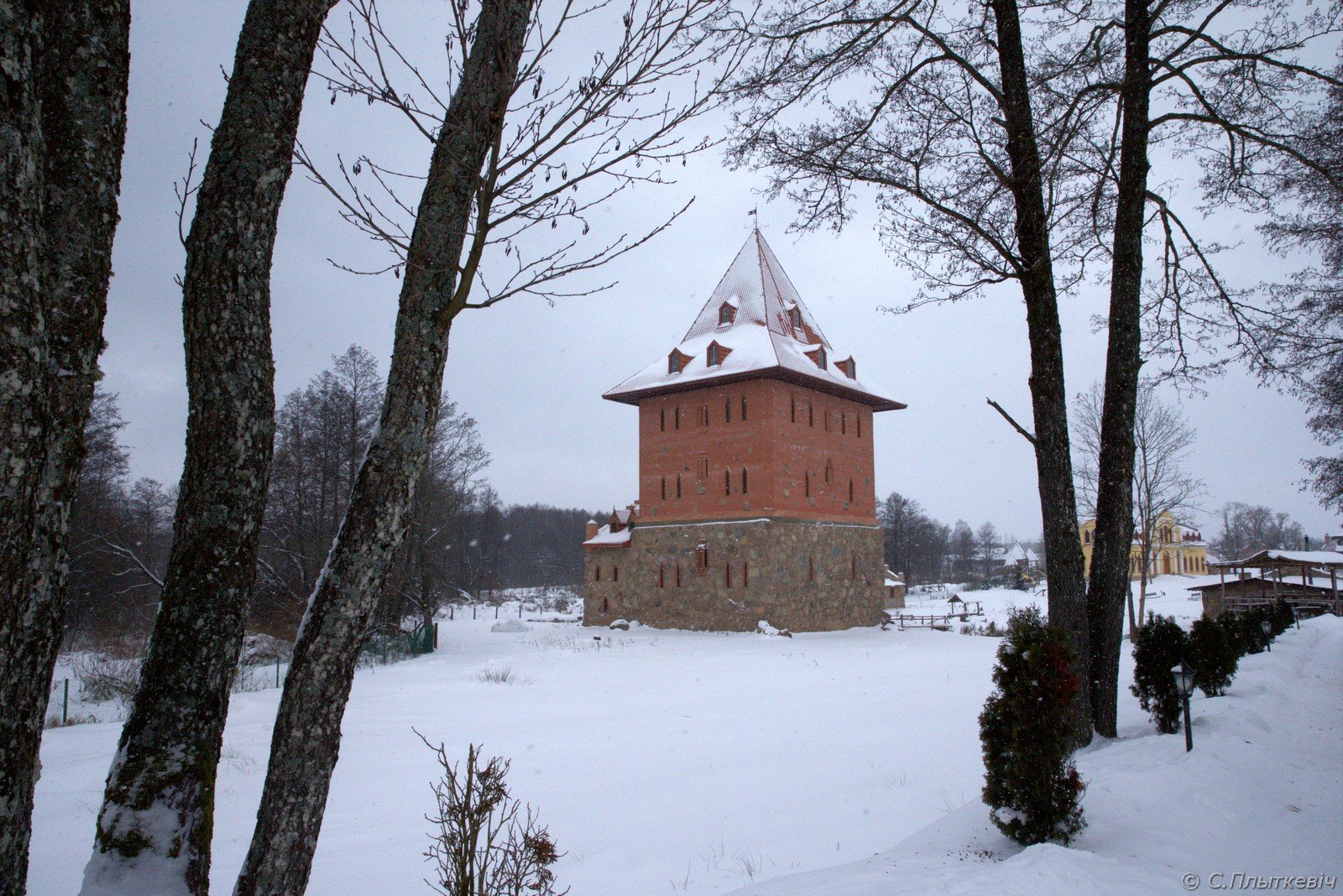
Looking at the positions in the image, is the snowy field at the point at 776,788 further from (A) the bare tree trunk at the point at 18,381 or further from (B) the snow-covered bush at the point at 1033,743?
(A) the bare tree trunk at the point at 18,381

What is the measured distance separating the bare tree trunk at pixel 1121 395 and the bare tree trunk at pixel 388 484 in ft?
23.0

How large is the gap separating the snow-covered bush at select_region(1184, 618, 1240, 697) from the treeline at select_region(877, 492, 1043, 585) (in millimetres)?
37942

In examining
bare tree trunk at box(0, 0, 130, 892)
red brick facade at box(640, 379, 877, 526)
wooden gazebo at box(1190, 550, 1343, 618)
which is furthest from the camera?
wooden gazebo at box(1190, 550, 1343, 618)

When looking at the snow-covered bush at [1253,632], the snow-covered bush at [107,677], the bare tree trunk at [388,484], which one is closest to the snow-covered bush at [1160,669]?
the snow-covered bush at [1253,632]

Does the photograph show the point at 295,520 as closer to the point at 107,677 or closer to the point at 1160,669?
the point at 107,677

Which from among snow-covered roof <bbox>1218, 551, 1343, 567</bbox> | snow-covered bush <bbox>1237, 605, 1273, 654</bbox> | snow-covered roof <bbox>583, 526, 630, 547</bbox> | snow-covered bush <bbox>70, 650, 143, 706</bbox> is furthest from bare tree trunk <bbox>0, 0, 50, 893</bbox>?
snow-covered roof <bbox>1218, 551, 1343, 567</bbox>

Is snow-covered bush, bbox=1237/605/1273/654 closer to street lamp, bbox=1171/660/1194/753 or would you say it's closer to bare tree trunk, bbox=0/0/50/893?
street lamp, bbox=1171/660/1194/753

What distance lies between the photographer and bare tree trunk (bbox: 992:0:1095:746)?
24.9 ft

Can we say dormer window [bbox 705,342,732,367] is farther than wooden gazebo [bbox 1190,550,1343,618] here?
No

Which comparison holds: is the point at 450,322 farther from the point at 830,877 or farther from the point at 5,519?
the point at 830,877

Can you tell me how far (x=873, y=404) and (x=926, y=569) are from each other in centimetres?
6748

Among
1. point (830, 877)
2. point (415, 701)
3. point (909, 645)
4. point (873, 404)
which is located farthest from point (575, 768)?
point (873, 404)

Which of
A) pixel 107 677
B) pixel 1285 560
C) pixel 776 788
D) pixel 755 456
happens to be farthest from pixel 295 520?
pixel 1285 560

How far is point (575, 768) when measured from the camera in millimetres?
7645
